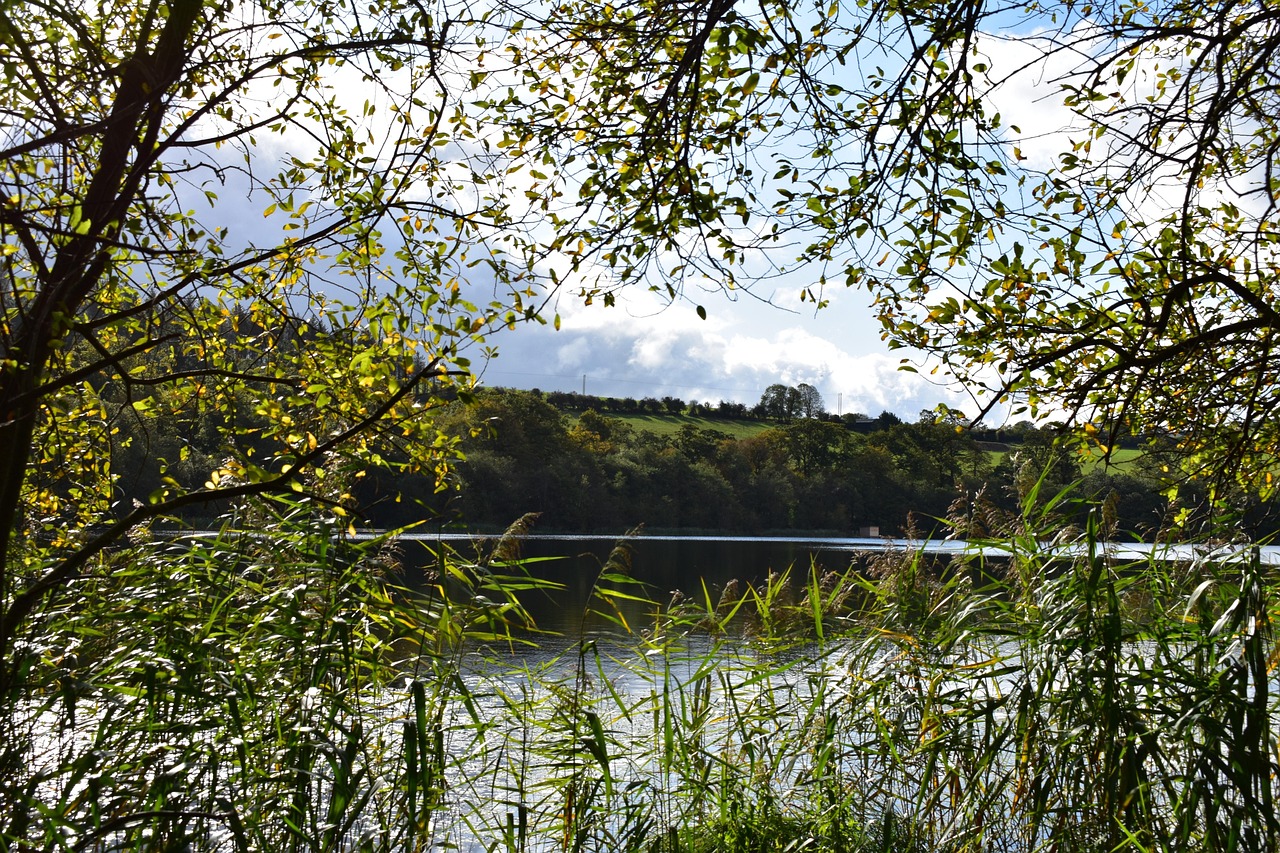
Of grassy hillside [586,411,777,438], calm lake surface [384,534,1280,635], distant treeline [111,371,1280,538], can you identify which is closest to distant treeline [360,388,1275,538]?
distant treeline [111,371,1280,538]

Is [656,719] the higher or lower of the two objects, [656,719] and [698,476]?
the lower

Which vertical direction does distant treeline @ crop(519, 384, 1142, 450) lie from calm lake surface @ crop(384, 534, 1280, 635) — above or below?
above

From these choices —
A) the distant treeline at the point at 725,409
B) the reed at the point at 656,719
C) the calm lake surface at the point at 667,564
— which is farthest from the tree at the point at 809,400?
the reed at the point at 656,719

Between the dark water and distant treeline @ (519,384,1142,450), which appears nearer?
the dark water

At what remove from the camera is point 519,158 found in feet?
14.9

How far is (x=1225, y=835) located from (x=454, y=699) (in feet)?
9.99

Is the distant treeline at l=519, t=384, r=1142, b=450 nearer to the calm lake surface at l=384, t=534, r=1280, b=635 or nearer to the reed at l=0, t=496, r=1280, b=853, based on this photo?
the calm lake surface at l=384, t=534, r=1280, b=635

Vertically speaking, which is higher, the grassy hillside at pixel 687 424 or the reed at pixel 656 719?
the grassy hillside at pixel 687 424

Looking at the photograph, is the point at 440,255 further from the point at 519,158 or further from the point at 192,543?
the point at 192,543

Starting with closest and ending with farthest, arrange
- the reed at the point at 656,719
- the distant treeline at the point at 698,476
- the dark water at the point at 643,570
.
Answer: the reed at the point at 656,719 → the dark water at the point at 643,570 → the distant treeline at the point at 698,476

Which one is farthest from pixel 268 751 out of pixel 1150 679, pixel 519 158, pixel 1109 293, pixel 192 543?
pixel 1109 293

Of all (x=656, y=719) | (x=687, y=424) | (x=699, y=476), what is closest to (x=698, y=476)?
(x=699, y=476)

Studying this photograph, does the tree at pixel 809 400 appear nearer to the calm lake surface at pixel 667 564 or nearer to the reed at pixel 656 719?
the calm lake surface at pixel 667 564

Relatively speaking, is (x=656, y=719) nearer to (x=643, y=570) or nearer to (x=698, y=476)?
(x=643, y=570)
